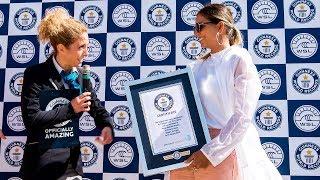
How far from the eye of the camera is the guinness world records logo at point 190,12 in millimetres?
2549

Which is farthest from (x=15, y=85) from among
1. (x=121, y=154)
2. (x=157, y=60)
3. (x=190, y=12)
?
(x=190, y=12)

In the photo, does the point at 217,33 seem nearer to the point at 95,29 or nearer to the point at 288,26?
the point at 288,26

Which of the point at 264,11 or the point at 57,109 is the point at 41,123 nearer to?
the point at 57,109

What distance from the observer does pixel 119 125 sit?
8.36ft

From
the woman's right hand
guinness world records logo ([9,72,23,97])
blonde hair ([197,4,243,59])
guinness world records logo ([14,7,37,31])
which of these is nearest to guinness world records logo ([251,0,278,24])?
blonde hair ([197,4,243,59])

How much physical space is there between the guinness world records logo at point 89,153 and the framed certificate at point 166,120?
34.6 inches

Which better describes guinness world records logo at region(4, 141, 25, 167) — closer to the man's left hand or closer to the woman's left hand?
the man's left hand

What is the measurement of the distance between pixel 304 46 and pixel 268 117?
472 millimetres

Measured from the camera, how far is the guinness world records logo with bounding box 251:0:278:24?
8.12 ft

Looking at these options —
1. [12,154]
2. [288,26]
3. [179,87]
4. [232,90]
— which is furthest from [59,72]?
[288,26]

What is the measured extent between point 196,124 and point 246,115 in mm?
213

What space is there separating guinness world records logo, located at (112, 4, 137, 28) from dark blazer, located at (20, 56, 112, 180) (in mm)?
835

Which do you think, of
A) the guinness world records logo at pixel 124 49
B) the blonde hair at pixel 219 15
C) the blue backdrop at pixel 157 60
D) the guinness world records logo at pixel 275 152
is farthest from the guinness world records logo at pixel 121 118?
the blonde hair at pixel 219 15

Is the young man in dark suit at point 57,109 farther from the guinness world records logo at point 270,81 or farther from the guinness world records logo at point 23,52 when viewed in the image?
the guinness world records logo at point 270,81
